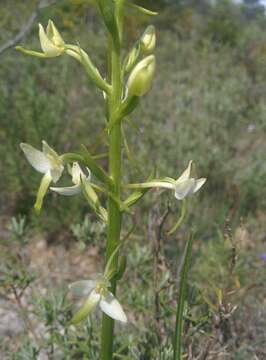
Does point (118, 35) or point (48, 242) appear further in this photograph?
point (48, 242)

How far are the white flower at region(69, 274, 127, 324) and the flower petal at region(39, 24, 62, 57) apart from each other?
0.59 m

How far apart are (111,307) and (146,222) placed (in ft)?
6.10

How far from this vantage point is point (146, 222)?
9.83 ft

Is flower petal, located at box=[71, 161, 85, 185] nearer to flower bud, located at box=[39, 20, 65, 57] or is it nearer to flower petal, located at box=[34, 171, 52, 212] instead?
flower petal, located at box=[34, 171, 52, 212]

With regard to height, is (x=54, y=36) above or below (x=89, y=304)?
above

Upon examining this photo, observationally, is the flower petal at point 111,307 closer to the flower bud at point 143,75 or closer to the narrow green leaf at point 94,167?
the narrow green leaf at point 94,167

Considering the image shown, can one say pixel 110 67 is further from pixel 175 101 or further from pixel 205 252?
pixel 175 101

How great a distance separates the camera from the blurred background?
1.64 m

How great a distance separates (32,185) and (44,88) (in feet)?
6.35

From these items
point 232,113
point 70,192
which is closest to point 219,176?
point 232,113

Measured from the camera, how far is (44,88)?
5023 mm

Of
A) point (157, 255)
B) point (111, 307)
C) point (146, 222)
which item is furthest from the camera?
point (146, 222)

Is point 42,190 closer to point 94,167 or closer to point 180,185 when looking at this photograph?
point 94,167

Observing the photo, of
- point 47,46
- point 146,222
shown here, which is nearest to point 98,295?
point 47,46
